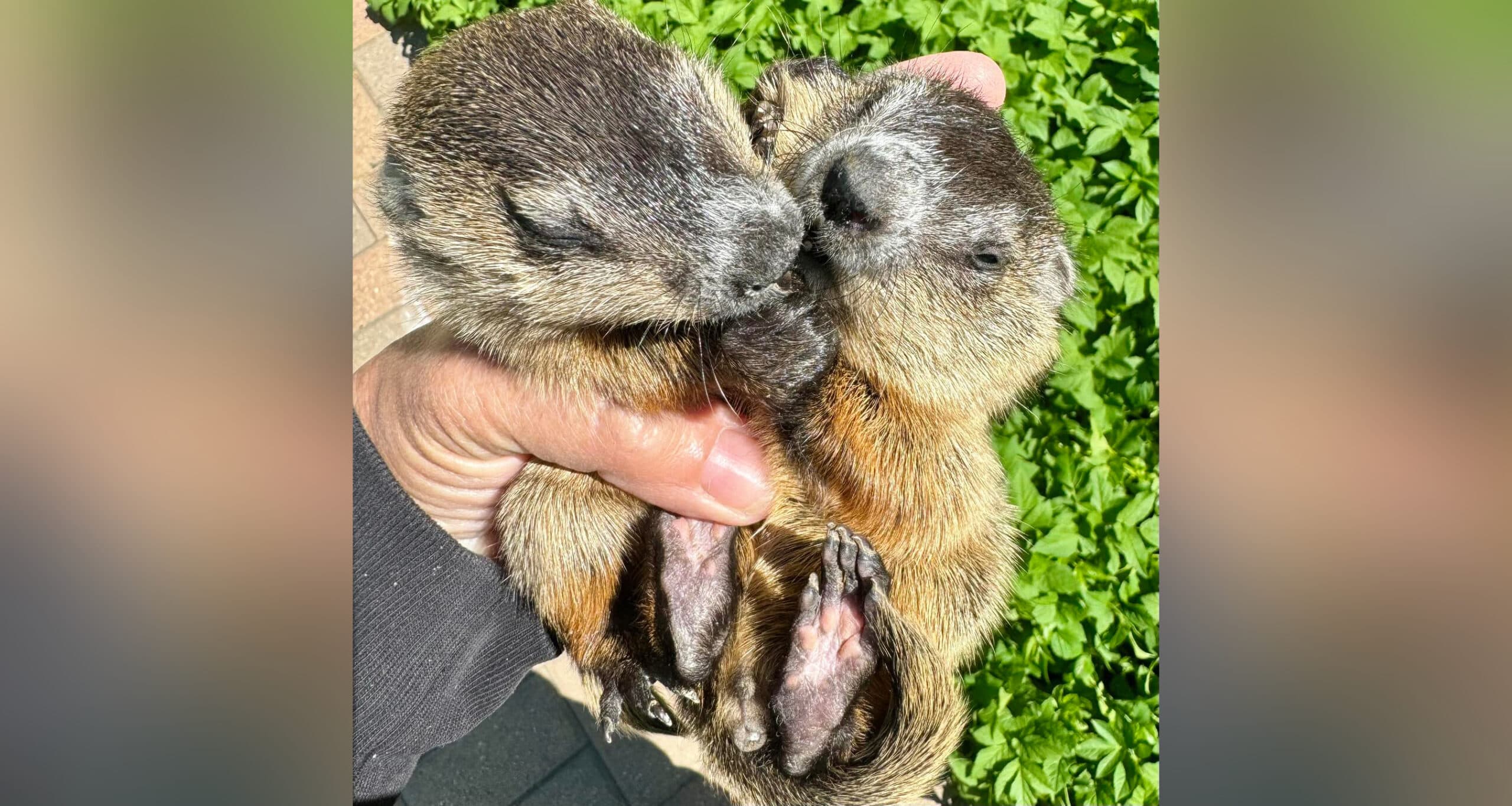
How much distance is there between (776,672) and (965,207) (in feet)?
3.80

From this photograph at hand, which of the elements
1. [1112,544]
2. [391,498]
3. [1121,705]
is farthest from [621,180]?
[1121,705]

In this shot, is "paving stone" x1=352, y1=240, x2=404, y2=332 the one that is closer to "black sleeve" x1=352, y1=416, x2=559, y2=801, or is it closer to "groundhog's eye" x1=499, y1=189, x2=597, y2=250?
"black sleeve" x1=352, y1=416, x2=559, y2=801

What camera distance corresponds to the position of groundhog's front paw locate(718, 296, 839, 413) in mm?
1961

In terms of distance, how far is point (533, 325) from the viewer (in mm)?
1980

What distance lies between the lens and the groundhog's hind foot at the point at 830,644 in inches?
82.0

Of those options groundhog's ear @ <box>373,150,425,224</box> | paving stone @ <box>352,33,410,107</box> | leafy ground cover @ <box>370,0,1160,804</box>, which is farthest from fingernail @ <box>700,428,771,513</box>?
paving stone @ <box>352,33,410,107</box>

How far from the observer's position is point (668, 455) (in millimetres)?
2273

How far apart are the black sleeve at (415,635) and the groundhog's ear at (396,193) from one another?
1.96 ft

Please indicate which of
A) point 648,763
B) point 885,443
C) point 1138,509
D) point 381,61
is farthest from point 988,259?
point 381,61

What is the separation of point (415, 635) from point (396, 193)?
1.21 metres

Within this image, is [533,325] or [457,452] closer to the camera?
[533,325]

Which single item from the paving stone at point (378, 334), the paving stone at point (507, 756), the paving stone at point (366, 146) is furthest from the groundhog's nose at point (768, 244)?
the paving stone at point (507, 756)

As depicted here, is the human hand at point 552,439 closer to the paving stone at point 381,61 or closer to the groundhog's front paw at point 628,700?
the groundhog's front paw at point 628,700
